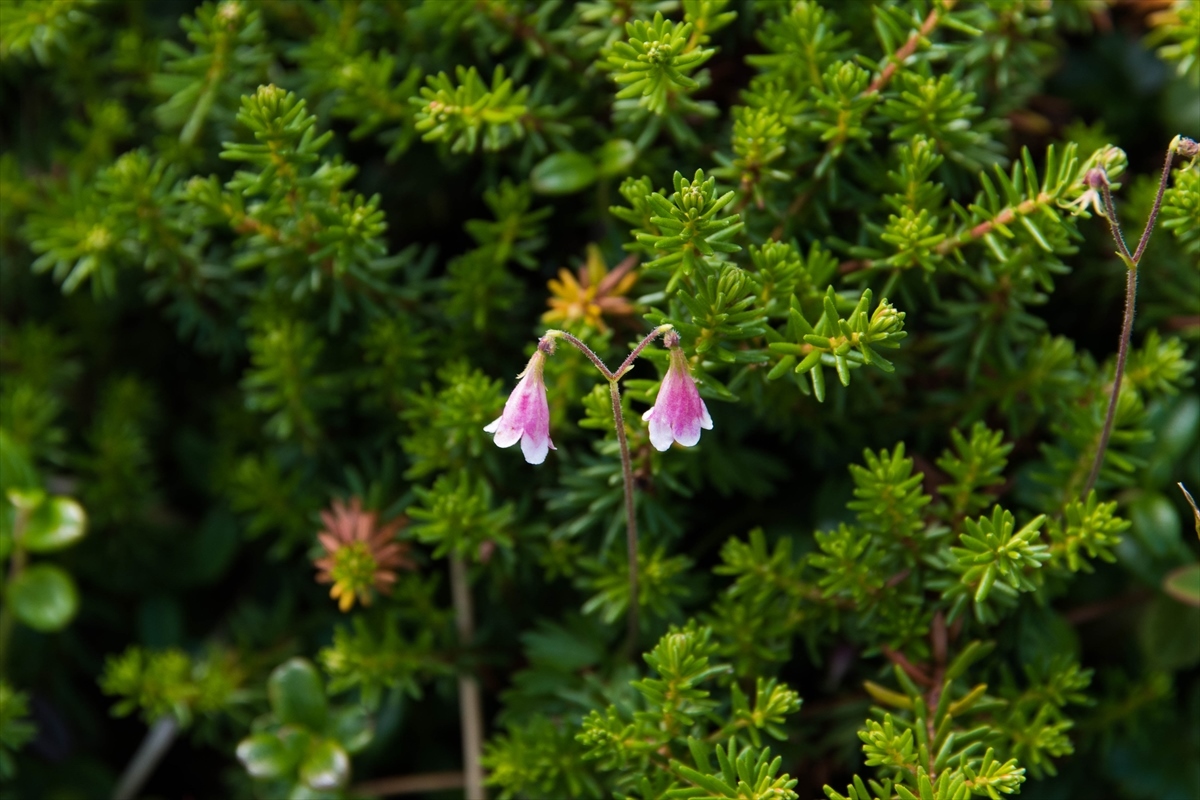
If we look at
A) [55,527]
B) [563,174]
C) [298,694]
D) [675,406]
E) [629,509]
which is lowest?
[298,694]

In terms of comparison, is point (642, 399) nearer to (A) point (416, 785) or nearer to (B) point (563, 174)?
(B) point (563, 174)

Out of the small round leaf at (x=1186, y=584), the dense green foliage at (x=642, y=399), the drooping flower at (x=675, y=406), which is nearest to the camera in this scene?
the drooping flower at (x=675, y=406)

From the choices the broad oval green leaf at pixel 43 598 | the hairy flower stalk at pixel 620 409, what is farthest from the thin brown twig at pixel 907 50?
the broad oval green leaf at pixel 43 598

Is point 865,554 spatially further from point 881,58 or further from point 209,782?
point 209,782

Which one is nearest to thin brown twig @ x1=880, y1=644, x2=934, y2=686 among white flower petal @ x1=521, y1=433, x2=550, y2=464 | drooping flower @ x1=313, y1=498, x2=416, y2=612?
white flower petal @ x1=521, y1=433, x2=550, y2=464

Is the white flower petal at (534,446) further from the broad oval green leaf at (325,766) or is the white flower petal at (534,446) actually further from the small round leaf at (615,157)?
the broad oval green leaf at (325,766)

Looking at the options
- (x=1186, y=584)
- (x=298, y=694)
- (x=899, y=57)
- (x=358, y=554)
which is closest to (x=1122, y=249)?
(x=899, y=57)

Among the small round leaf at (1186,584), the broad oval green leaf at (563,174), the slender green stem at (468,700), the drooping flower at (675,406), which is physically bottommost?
the slender green stem at (468,700)
